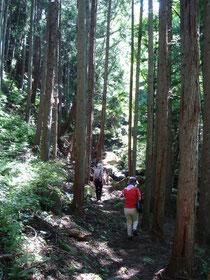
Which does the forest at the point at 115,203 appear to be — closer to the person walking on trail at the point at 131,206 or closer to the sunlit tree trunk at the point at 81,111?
the sunlit tree trunk at the point at 81,111

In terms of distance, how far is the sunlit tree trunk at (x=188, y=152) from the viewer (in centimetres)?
524

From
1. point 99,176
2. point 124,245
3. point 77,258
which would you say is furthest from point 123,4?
point 77,258

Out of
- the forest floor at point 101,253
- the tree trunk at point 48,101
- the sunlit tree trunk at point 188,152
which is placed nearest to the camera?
the forest floor at point 101,253

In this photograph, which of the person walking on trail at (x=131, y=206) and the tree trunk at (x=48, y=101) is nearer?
the person walking on trail at (x=131, y=206)

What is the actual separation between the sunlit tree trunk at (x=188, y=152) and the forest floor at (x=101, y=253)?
999mm

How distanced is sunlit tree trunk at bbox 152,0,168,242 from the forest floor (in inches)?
28.7

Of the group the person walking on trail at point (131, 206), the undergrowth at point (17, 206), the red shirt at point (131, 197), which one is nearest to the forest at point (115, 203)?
the undergrowth at point (17, 206)

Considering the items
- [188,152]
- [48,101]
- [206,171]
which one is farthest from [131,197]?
[48,101]

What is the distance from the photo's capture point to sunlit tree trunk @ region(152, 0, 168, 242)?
805 cm

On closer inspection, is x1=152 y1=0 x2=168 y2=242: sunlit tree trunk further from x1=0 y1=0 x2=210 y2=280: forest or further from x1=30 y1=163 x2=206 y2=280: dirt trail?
x1=30 y1=163 x2=206 y2=280: dirt trail

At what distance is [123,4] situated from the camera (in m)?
17.4

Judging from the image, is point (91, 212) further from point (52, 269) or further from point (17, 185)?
point (52, 269)

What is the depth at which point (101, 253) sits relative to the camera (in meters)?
6.33

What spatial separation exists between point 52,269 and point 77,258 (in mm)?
1090
